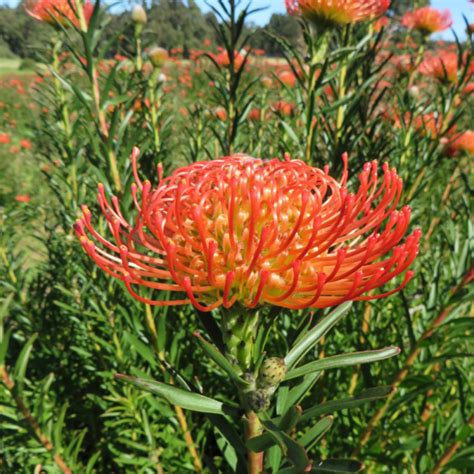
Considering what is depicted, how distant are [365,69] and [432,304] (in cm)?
80

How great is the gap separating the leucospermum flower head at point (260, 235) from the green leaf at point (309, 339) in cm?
7

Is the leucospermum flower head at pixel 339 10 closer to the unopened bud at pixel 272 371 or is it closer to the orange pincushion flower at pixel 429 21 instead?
the unopened bud at pixel 272 371

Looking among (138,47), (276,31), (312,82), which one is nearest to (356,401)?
(312,82)

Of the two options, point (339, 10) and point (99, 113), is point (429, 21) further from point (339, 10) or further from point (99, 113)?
point (99, 113)

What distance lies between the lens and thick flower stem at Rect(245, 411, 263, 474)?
0.73 meters

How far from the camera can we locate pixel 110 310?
5.54 feet

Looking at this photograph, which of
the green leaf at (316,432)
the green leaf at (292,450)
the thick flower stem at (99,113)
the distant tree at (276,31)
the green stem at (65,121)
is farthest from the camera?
the green stem at (65,121)

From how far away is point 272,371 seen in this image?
0.67 meters

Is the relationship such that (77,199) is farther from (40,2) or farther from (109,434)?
(109,434)

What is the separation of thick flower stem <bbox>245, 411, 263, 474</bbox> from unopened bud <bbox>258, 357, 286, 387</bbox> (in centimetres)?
8

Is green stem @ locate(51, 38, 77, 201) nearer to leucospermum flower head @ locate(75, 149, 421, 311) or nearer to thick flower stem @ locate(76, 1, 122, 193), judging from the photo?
thick flower stem @ locate(76, 1, 122, 193)

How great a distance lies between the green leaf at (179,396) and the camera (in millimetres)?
636

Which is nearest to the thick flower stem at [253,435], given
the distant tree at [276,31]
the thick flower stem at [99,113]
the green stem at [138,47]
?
the thick flower stem at [99,113]

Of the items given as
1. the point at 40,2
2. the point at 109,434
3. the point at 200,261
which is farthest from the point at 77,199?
the point at 200,261
